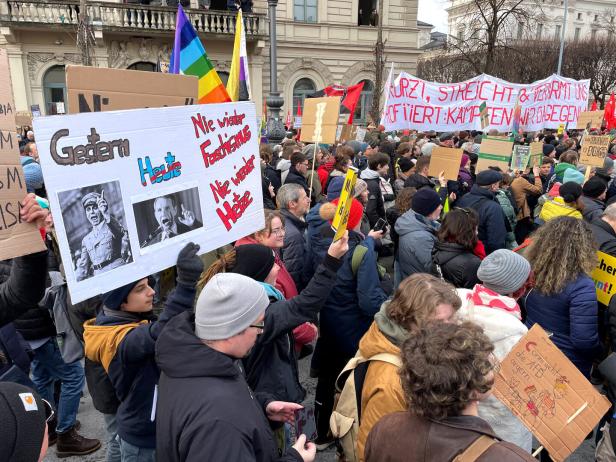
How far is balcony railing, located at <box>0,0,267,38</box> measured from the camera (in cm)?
1981

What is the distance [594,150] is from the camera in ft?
19.5

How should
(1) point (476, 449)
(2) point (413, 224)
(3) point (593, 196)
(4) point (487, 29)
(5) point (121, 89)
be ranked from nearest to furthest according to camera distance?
(1) point (476, 449) < (5) point (121, 89) < (2) point (413, 224) < (3) point (593, 196) < (4) point (487, 29)

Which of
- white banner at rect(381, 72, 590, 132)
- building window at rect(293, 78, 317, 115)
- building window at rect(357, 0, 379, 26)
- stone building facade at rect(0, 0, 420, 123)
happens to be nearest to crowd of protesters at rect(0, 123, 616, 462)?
white banner at rect(381, 72, 590, 132)

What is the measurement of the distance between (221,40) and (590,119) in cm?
1759

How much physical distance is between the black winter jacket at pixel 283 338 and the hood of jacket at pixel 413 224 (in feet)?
5.74

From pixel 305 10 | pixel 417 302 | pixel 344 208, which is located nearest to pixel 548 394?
pixel 417 302

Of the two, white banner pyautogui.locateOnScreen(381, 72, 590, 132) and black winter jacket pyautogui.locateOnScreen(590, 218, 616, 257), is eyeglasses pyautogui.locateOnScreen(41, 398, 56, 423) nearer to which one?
black winter jacket pyautogui.locateOnScreen(590, 218, 616, 257)

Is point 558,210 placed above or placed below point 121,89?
below

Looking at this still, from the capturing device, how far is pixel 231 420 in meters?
1.45

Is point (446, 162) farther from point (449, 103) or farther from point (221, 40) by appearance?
point (221, 40)

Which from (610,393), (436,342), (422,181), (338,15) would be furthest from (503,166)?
(338,15)

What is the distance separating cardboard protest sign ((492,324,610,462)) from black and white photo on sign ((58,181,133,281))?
1.62m

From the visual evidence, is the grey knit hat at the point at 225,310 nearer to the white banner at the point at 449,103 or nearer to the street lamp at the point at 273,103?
the white banner at the point at 449,103

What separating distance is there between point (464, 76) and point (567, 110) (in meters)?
24.7
